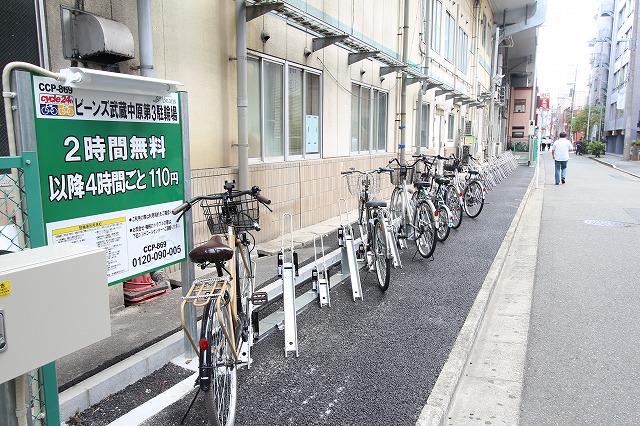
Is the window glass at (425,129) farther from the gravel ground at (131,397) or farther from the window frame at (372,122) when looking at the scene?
the gravel ground at (131,397)

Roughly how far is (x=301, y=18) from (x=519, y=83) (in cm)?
4213

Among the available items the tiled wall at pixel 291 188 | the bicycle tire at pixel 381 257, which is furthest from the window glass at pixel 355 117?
the bicycle tire at pixel 381 257

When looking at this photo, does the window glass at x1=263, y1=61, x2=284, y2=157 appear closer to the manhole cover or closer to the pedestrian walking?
the manhole cover

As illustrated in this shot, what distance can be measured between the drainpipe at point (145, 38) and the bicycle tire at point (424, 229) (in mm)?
4279

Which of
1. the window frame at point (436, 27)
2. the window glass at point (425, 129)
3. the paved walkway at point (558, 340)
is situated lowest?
the paved walkway at point (558, 340)

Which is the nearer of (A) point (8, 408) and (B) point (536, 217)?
(A) point (8, 408)

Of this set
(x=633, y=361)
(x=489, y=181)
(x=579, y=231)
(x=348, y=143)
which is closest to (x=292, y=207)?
(x=348, y=143)

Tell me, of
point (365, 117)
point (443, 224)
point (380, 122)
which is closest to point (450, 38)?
point (380, 122)

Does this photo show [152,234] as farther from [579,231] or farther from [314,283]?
[579,231]

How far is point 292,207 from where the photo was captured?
8.23 m

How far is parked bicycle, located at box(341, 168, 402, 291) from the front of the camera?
5629 millimetres

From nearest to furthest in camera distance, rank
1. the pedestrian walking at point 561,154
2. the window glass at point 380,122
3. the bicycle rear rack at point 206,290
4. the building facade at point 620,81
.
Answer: the bicycle rear rack at point 206,290 → the window glass at point 380,122 → the pedestrian walking at point 561,154 → the building facade at point 620,81

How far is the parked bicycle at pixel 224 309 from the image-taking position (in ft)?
8.75

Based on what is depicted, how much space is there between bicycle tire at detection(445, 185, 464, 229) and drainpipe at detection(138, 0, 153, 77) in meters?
6.66
